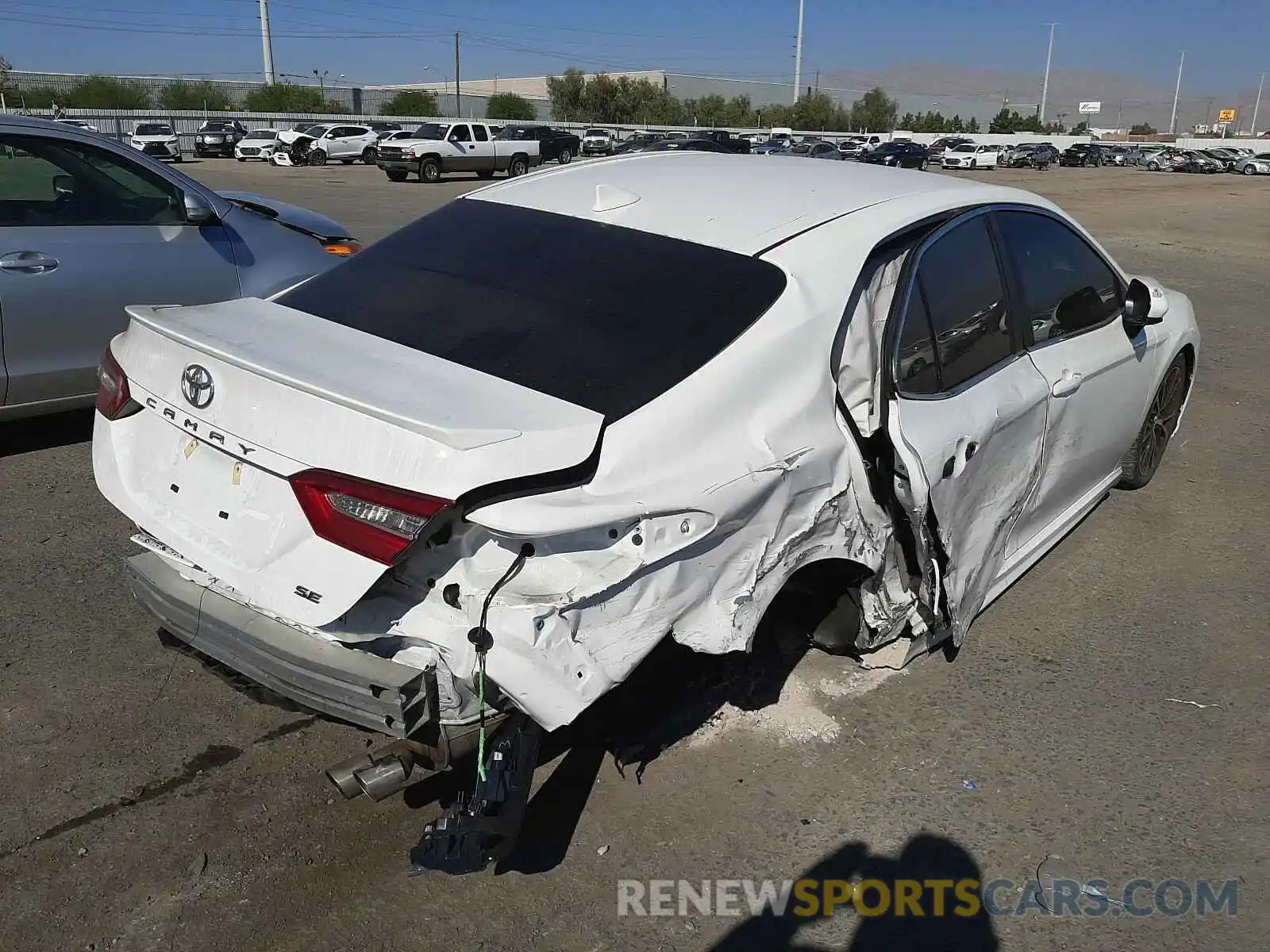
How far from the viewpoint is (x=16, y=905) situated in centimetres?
249

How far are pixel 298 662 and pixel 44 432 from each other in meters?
4.30

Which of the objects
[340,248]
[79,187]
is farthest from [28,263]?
[340,248]

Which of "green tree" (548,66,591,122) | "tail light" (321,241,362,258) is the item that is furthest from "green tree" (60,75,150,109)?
"tail light" (321,241,362,258)

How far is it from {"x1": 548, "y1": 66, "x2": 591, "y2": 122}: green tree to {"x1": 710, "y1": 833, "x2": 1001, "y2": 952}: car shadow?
9084 cm

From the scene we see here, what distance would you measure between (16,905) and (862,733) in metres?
2.41

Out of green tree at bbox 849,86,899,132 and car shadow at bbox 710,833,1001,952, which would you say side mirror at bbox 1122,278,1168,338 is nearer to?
car shadow at bbox 710,833,1001,952

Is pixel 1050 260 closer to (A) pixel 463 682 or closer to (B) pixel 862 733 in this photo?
(B) pixel 862 733

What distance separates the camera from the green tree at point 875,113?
103m

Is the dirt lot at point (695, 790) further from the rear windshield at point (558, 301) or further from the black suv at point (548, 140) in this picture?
the black suv at point (548, 140)

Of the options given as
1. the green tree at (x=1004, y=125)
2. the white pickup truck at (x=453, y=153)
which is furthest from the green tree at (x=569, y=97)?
the white pickup truck at (x=453, y=153)

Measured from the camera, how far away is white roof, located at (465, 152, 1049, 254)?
10.5 feet

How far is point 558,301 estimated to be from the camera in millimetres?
3014

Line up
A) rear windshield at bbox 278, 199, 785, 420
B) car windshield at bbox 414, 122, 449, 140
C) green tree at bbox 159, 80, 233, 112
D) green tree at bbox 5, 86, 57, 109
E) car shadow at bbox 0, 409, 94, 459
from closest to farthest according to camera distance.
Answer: rear windshield at bbox 278, 199, 785, 420 → car shadow at bbox 0, 409, 94, 459 → car windshield at bbox 414, 122, 449, 140 → green tree at bbox 5, 86, 57, 109 → green tree at bbox 159, 80, 233, 112

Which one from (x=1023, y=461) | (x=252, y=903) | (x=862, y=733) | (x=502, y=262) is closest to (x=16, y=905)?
(x=252, y=903)
